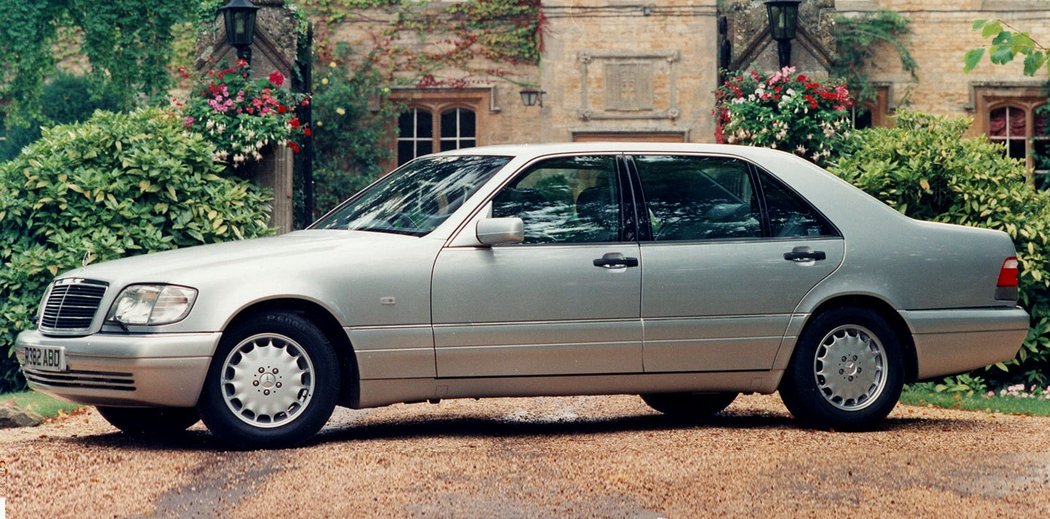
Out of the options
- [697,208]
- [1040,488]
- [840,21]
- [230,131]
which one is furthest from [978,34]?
[1040,488]

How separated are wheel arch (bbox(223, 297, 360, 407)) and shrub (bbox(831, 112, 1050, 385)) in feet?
21.4

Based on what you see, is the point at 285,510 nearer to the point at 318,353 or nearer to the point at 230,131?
the point at 318,353

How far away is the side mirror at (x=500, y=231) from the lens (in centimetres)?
789

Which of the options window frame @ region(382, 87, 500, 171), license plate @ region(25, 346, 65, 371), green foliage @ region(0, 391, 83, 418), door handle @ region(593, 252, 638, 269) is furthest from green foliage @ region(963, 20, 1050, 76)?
window frame @ region(382, 87, 500, 171)

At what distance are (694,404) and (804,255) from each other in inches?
54.5

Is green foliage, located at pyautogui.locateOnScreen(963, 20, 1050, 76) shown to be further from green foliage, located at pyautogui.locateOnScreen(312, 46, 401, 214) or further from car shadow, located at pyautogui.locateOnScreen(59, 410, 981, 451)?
green foliage, located at pyautogui.locateOnScreen(312, 46, 401, 214)

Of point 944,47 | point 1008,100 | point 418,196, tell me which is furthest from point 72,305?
point 1008,100

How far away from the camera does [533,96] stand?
22.9m

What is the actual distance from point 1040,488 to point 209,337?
3772 mm

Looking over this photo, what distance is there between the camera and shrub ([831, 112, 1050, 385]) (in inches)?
509

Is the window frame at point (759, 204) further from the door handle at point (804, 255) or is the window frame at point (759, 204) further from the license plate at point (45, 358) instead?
the license plate at point (45, 358)

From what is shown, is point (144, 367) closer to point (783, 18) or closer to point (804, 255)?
point (804, 255)

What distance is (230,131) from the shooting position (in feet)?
47.4

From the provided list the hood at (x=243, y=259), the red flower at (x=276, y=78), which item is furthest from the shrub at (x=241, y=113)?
the hood at (x=243, y=259)
